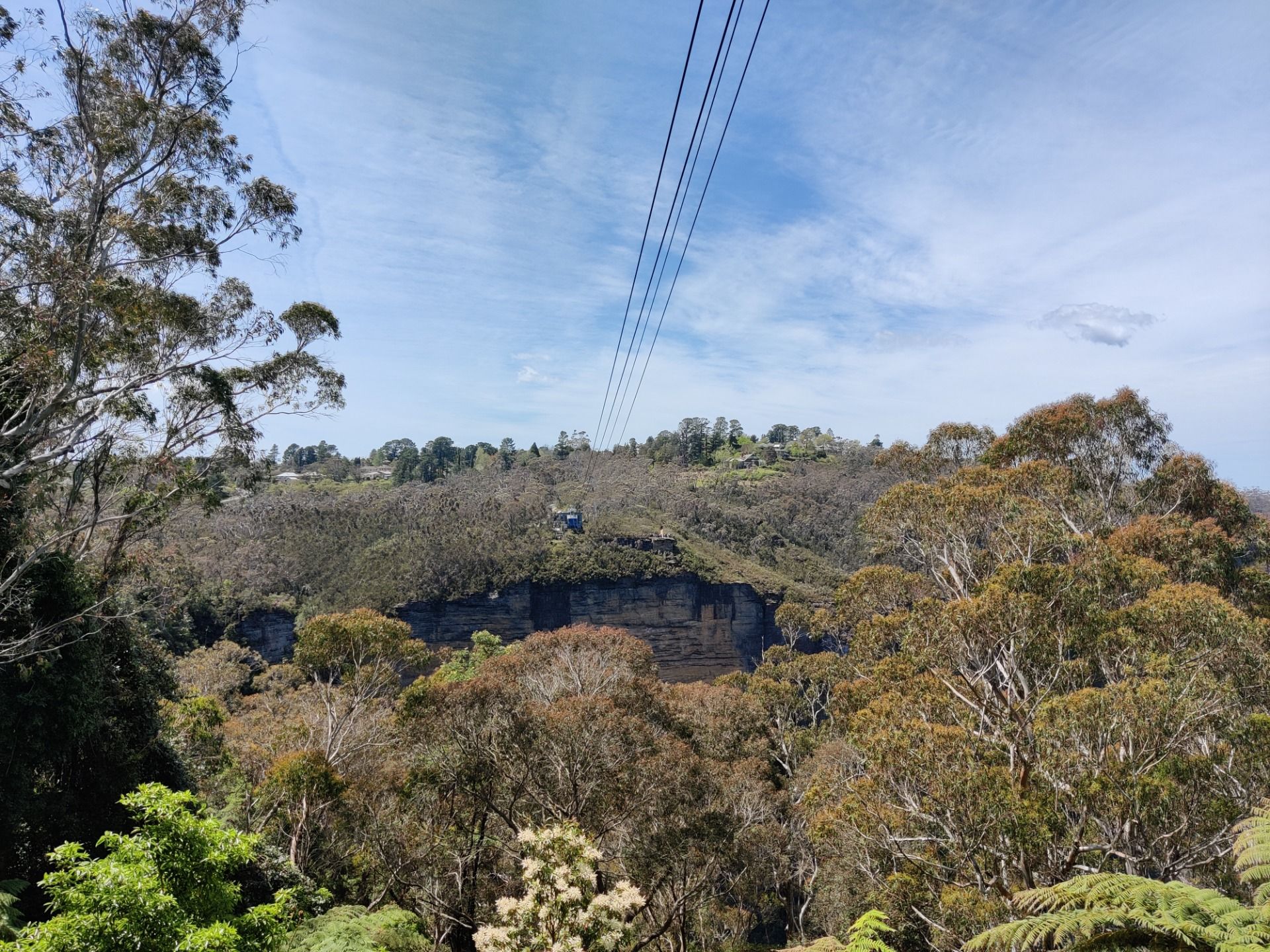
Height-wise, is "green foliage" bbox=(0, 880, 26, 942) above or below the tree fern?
below

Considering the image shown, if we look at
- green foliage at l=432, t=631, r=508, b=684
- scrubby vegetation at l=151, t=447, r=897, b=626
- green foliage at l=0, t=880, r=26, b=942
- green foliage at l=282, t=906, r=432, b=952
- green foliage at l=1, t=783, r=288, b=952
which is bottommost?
green foliage at l=282, t=906, r=432, b=952

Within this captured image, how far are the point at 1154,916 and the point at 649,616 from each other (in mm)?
52954

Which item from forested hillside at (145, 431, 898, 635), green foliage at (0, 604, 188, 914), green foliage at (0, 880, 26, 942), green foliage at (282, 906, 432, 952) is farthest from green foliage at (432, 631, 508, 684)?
forested hillside at (145, 431, 898, 635)

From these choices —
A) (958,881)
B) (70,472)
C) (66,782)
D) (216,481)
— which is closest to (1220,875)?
(958,881)

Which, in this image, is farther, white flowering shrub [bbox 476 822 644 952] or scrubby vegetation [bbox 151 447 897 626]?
scrubby vegetation [bbox 151 447 897 626]

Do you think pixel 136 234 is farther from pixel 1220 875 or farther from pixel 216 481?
pixel 1220 875

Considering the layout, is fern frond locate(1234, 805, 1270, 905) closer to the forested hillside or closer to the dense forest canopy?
the dense forest canopy

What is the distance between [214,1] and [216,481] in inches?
330

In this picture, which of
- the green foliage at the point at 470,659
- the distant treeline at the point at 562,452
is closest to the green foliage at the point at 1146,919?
the green foliage at the point at 470,659

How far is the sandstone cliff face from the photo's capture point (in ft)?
169

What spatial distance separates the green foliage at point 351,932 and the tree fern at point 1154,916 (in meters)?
5.93

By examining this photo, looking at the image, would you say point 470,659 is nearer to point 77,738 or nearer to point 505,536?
point 77,738

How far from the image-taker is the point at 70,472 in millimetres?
11930

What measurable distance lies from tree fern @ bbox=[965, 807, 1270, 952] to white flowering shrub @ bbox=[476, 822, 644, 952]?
4.38m
